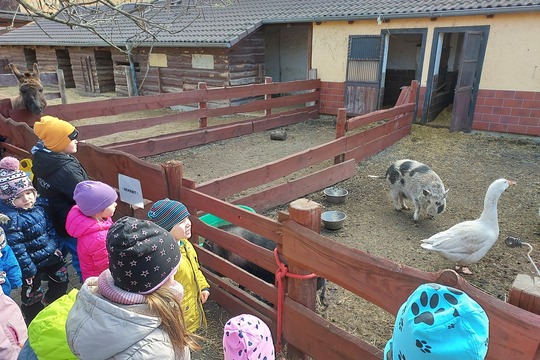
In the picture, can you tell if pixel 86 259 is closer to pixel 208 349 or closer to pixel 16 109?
pixel 208 349

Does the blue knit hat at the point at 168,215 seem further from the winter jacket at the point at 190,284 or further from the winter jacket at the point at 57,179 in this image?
the winter jacket at the point at 57,179

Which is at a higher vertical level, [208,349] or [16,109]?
[16,109]

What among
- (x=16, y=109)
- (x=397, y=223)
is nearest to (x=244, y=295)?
(x=397, y=223)

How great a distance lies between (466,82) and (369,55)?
9.46 feet

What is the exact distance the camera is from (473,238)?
11.6 ft

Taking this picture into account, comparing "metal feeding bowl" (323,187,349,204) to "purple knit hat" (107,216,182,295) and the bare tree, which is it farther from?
"purple knit hat" (107,216,182,295)

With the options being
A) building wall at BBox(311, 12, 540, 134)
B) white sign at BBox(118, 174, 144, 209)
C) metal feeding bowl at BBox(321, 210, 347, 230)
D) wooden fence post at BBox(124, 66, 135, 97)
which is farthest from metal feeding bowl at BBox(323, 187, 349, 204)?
wooden fence post at BBox(124, 66, 135, 97)

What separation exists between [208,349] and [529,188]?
20.2 feet

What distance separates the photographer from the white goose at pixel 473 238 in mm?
3559

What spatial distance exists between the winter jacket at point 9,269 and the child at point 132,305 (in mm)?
1120

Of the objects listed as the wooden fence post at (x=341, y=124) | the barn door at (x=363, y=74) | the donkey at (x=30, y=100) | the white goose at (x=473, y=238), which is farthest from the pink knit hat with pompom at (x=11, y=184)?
the barn door at (x=363, y=74)

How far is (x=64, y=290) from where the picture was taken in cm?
319

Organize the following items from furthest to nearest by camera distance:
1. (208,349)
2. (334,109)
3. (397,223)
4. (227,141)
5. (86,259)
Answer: (334,109) < (227,141) < (397,223) < (208,349) < (86,259)

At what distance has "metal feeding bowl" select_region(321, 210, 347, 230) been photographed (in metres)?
4.86
